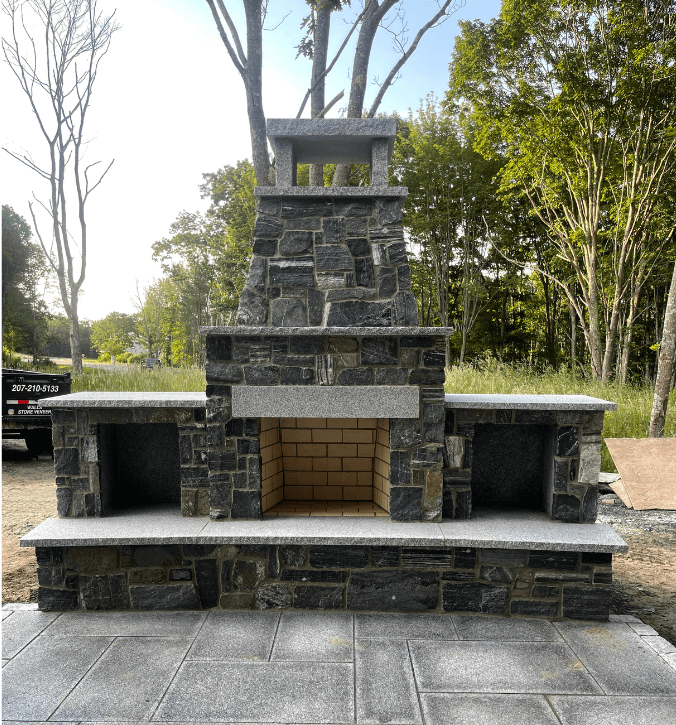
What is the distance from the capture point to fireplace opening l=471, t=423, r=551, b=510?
4355mm

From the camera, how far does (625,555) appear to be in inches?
191

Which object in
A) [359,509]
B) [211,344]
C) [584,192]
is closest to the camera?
[211,344]

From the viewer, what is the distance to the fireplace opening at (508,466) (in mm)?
4355

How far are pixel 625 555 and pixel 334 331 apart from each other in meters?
3.69

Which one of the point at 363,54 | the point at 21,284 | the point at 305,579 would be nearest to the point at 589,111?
the point at 363,54

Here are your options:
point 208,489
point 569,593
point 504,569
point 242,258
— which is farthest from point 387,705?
point 242,258

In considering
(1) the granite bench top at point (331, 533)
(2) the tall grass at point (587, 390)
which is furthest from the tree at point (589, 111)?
(1) the granite bench top at point (331, 533)

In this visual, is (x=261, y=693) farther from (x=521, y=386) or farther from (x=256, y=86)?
(x=256, y=86)

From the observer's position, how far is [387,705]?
2691 mm

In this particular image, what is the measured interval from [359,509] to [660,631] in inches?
91.3

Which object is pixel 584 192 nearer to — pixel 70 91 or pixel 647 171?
pixel 647 171

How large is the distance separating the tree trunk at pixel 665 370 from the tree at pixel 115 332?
33985mm

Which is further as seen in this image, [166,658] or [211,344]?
[211,344]

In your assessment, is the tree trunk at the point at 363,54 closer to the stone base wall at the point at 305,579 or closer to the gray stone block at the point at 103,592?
the stone base wall at the point at 305,579
